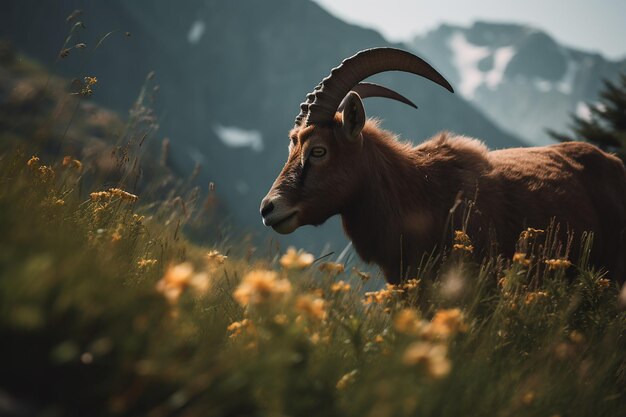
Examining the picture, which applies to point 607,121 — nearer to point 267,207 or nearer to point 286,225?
point 286,225

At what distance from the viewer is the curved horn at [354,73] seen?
573 cm

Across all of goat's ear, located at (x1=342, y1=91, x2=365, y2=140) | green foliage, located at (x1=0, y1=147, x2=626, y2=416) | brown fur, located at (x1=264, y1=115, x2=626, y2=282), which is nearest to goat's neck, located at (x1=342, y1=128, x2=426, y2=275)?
brown fur, located at (x1=264, y1=115, x2=626, y2=282)

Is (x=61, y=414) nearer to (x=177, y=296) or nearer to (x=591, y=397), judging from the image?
(x=177, y=296)

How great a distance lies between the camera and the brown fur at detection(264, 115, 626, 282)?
541 centimetres

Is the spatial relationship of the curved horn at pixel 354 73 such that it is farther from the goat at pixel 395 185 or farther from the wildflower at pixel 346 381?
the wildflower at pixel 346 381

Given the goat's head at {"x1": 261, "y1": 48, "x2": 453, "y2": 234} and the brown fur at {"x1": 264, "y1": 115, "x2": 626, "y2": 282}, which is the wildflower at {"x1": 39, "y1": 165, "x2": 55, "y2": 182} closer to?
the goat's head at {"x1": 261, "y1": 48, "x2": 453, "y2": 234}

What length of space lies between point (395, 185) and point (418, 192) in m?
0.29

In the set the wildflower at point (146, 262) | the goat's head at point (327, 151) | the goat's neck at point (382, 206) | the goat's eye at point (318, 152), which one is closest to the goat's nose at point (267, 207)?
the goat's head at point (327, 151)

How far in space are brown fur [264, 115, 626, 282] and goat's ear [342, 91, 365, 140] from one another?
105 millimetres

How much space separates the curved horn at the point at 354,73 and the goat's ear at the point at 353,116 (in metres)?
0.27

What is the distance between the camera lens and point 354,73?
584cm

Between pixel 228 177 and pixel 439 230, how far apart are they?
19320 centimetres

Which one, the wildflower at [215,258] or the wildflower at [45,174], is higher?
the wildflower at [45,174]

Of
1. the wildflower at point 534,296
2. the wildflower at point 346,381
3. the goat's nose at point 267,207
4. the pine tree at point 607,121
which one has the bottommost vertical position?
the wildflower at point 346,381
